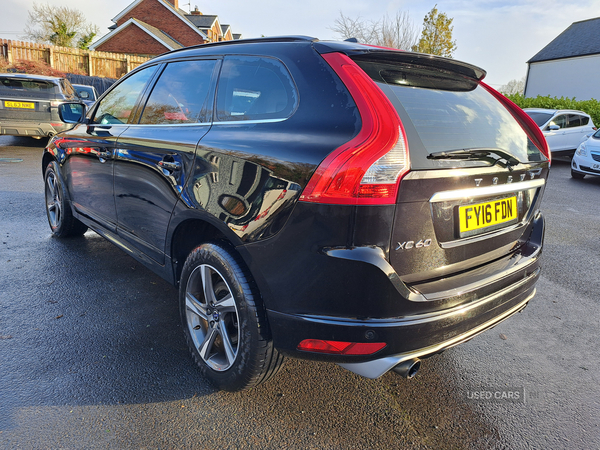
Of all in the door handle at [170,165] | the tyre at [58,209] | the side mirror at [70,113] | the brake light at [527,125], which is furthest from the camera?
the tyre at [58,209]

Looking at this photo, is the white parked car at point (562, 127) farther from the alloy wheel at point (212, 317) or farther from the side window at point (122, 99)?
the alloy wheel at point (212, 317)

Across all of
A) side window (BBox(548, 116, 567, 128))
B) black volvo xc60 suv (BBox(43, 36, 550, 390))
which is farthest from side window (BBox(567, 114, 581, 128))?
black volvo xc60 suv (BBox(43, 36, 550, 390))

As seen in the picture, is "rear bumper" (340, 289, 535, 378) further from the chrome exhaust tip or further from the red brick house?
the red brick house

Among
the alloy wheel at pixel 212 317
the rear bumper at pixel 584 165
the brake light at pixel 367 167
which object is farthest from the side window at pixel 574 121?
the alloy wheel at pixel 212 317

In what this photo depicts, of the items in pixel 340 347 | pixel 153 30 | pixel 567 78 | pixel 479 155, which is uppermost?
pixel 153 30

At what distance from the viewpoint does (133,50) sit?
37188 millimetres

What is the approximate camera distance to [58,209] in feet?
15.1

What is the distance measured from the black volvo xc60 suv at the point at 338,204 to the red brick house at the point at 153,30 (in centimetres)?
3776

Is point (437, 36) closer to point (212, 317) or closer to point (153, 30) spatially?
point (153, 30)

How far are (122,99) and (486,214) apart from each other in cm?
288

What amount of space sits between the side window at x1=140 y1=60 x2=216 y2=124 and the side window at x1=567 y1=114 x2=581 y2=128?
14.7 m

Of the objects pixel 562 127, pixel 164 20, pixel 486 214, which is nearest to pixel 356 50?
pixel 486 214

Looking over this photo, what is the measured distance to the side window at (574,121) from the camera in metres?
14.0

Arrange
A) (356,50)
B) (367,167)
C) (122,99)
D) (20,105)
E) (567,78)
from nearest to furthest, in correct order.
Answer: (367,167) < (356,50) < (122,99) < (20,105) < (567,78)
